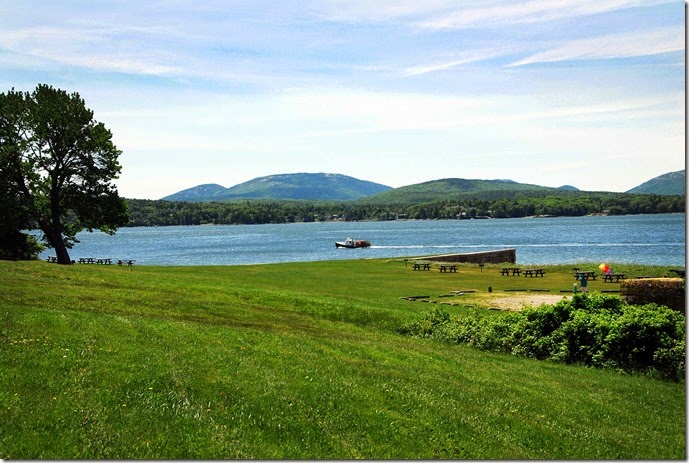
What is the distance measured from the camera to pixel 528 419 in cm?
→ 1515

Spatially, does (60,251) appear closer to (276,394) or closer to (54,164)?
(54,164)

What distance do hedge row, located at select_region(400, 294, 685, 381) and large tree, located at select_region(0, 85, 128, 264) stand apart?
37146 mm

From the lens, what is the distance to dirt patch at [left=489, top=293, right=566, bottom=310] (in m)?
38.3

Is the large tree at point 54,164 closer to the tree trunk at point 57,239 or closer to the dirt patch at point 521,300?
the tree trunk at point 57,239

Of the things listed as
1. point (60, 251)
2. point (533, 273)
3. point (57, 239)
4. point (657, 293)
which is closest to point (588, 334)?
point (657, 293)

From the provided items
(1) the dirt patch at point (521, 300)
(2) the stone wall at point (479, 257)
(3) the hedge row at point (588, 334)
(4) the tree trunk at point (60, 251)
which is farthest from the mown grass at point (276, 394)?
(2) the stone wall at point (479, 257)

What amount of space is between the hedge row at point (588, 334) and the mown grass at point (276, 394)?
110 cm

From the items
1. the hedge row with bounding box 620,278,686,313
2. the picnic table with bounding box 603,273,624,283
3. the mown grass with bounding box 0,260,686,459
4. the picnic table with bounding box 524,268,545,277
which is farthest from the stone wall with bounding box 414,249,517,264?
the mown grass with bounding box 0,260,686,459

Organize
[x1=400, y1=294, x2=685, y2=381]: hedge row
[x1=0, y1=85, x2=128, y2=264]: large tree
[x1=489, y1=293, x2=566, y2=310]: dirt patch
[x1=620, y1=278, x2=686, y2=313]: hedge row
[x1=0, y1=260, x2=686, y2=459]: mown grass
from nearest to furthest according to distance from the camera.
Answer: [x1=0, y1=260, x2=686, y2=459]: mown grass, [x1=400, y1=294, x2=685, y2=381]: hedge row, [x1=620, y1=278, x2=686, y2=313]: hedge row, [x1=489, y1=293, x2=566, y2=310]: dirt patch, [x1=0, y1=85, x2=128, y2=264]: large tree

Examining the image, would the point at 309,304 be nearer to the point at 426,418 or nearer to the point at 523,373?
the point at 523,373

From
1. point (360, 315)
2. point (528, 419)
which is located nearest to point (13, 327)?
point (528, 419)

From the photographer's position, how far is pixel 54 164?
5447 centimetres

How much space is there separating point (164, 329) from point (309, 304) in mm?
12537

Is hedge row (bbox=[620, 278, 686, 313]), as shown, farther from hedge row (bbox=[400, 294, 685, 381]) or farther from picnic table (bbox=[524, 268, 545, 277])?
picnic table (bbox=[524, 268, 545, 277])
